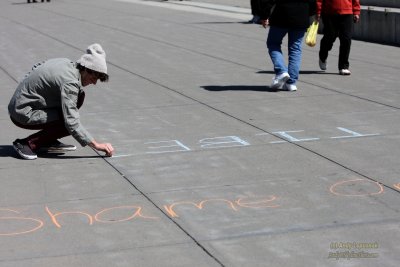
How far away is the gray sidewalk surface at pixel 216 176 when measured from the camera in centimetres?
564

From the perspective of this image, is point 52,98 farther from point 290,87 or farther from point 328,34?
point 328,34

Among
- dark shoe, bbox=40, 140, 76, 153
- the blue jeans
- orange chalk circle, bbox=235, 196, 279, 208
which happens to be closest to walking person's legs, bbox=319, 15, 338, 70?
the blue jeans

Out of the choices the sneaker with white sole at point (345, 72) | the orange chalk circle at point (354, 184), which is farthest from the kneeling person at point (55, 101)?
the sneaker with white sole at point (345, 72)

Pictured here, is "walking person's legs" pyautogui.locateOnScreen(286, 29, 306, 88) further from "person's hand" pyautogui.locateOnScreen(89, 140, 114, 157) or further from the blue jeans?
"person's hand" pyautogui.locateOnScreen(89, 140, 114, 157)

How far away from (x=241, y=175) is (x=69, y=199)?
1.45 metres

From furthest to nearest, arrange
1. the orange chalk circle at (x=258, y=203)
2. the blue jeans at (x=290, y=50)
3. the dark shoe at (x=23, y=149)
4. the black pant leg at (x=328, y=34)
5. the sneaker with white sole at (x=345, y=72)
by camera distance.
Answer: the black pant leg at (x=328, y=34), the sneaker with white sole at (x=345, y=72), the blue jeans at (x=290, y=50), the dark shoe at (x=23, y=149), the orange chalk circle at (x=258, y=203)

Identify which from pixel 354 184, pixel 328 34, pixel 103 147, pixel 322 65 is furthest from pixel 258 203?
pixel 328 34

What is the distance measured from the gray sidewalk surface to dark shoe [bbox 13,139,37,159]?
0.30 feet

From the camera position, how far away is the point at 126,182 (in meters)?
7.33

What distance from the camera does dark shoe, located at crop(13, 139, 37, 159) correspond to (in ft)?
26.9

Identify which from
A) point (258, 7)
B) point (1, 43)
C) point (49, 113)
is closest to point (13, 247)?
point (49, 113)

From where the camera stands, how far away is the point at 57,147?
27.7ft

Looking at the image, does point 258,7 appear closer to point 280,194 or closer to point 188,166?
point 188,166

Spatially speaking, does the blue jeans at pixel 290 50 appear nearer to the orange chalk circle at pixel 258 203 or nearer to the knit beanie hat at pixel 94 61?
the knit beanie hat at pixel 94 61
